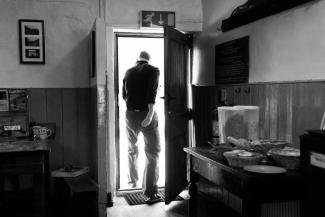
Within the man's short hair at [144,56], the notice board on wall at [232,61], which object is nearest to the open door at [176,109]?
the man's short hair at [144,56]

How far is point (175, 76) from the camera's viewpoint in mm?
4340

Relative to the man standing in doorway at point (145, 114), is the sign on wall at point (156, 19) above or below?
above

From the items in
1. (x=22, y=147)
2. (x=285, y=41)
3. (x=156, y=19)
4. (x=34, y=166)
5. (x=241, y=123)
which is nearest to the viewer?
(x=241, y=123)

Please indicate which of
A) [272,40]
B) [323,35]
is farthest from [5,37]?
[323,35]

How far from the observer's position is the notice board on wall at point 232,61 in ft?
12.1

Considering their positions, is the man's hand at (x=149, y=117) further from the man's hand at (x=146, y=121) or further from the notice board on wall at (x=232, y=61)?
the notice board on wall at (x=232, y=61)

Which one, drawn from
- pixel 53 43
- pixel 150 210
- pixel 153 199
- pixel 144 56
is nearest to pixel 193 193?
pixel 150 210

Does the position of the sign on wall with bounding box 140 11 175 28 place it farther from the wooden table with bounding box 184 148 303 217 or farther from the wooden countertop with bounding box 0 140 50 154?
the wooden table with bounding box 184 148 303 217

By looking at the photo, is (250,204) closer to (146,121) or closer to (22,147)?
(22,147)

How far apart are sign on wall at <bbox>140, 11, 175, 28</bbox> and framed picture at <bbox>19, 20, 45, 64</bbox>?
1.16 metres

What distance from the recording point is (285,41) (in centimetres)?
310

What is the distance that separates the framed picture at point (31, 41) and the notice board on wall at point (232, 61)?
1.99m

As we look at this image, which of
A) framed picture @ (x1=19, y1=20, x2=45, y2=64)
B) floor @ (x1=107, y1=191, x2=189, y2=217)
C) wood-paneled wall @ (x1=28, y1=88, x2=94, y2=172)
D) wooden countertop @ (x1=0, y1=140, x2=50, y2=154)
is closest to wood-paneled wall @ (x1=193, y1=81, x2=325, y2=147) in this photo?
floor @ (x1=107, y1=191, x2=189, y2=217)

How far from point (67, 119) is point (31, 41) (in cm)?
97
